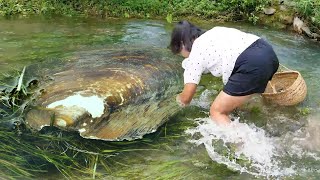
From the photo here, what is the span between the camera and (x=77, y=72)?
4762 mm

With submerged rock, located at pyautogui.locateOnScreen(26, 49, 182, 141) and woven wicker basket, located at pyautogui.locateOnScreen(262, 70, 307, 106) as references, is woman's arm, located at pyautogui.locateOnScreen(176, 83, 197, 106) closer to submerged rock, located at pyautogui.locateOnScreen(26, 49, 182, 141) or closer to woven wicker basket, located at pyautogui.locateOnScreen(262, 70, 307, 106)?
submerged rock, located at pyautogui.locateOnScreen(26, 49, 182, 141)

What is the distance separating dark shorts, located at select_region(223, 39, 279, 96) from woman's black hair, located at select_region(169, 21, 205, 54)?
43 cm

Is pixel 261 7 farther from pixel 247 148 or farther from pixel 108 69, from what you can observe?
pixel 247 148

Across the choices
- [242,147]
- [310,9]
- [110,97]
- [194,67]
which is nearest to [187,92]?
[194,67]

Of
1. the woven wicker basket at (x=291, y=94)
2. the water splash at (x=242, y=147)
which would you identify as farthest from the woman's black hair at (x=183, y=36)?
the woven wicker basket at (x=291, y=94)

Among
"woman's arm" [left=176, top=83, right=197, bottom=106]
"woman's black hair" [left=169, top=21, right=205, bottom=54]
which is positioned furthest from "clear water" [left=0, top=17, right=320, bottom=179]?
"woman's black hair" [left=169, top=21, right=205, bottom=54]

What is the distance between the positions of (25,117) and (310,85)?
11.3ft

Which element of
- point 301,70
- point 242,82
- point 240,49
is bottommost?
point 301,70

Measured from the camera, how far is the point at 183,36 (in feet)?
11.1

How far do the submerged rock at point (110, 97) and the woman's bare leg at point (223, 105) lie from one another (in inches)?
21.9

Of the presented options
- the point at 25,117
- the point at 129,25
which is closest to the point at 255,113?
the point at 25,117

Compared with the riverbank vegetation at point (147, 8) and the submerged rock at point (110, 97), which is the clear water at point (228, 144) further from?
the riverbank vegetation at point (147, 8)

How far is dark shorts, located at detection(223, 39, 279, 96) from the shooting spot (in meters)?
3.32

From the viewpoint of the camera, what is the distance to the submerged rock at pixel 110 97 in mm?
3619
